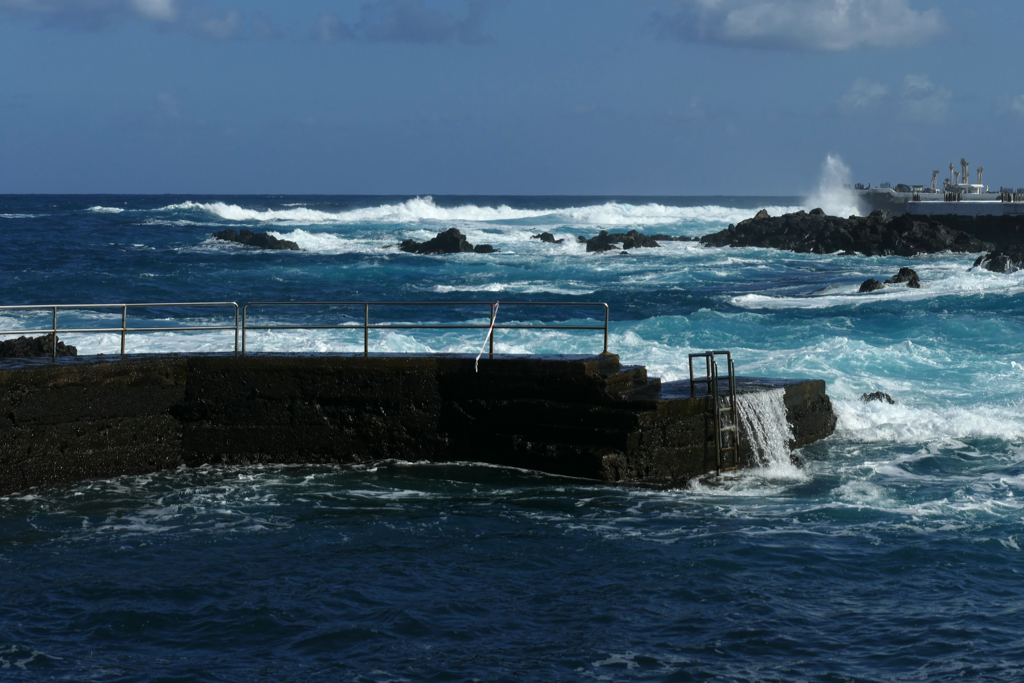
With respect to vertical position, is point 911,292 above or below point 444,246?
below

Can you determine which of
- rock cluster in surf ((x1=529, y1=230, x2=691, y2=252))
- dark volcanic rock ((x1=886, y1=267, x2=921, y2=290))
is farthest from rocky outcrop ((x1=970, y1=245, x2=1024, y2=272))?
rock cluster in surf ((x1=529, y1=230, x2=691, y2=252))

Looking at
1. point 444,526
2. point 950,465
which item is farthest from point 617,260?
point 444,526

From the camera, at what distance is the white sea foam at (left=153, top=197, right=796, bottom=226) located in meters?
90.6

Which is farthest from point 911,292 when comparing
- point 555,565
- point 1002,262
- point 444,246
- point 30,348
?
point 555,565

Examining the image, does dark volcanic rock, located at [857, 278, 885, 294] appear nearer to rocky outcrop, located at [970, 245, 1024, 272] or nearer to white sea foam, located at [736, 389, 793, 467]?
rocky outcrop, located at [970, 245, 1024, 272]

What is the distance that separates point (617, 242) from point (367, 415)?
47577 millimetres

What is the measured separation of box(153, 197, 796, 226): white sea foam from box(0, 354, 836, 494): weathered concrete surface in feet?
244

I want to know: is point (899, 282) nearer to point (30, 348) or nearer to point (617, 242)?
point (617, 242)

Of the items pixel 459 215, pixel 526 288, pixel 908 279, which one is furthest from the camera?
pixel 459 215

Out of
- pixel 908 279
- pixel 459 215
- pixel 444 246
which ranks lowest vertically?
pixel 908 279

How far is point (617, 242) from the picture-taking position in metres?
60.0

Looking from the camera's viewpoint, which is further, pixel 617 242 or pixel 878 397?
pixel 617 242

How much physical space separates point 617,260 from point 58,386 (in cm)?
4124

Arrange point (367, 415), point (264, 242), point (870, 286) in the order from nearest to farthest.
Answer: point (367, 415), point (870, 286), point (264, 242)
